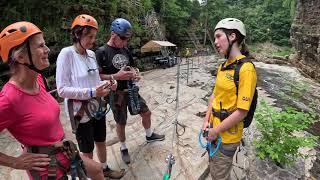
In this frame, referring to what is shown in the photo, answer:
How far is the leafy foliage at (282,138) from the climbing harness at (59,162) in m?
2.71

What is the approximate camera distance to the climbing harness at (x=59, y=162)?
1.92m

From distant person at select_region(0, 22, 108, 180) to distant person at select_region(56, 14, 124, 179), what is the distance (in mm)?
677

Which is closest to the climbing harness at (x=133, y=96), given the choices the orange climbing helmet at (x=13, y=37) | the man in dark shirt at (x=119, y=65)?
the man in dark shirt at (x=119, y=65)

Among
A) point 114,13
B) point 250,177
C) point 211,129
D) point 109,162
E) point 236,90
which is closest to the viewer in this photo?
point 236,90

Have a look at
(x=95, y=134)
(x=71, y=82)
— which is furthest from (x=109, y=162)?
(x=71, y=82)

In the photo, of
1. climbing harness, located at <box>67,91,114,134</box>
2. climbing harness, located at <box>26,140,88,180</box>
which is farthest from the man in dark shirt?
climbing harness, located at <box>26,140,88,180</box>

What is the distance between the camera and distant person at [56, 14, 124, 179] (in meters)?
2.72

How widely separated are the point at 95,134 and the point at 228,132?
1.68 m

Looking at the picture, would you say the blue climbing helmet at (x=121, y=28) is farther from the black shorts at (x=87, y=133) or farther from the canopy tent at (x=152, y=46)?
the canopy tent at (x=152, y=46)

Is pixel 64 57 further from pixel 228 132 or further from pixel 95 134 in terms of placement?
pixel 228 132

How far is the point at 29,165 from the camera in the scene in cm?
183

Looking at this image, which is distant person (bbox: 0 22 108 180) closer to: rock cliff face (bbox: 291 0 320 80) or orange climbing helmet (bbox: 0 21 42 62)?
orange climbing helmet (bbox: 0 21 42 62)

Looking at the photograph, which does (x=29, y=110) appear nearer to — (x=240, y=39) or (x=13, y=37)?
(x=13, y=37)

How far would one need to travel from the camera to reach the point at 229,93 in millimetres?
2508
